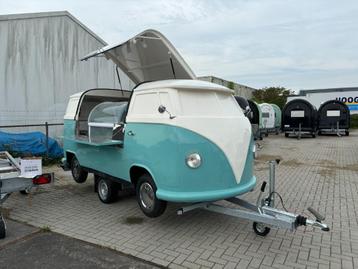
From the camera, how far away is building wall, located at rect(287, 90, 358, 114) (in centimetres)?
3186

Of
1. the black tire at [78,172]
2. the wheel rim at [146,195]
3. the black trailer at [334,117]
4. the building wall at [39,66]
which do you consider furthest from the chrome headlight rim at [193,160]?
the black trailer at [334,117]

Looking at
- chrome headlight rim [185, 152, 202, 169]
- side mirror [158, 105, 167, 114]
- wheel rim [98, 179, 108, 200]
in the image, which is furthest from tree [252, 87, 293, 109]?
chrome headlight rim [185, 152, 202, 169]

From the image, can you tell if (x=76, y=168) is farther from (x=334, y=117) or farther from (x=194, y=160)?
(x=334, y=117)

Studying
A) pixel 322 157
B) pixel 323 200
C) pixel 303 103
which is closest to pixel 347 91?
pixel 303 103

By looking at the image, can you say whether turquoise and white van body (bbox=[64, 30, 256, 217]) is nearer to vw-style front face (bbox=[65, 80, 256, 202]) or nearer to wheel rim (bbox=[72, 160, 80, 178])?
vw-style front face (bbox=[65, 80, 256, 202])

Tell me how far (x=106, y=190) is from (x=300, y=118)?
16847 mm

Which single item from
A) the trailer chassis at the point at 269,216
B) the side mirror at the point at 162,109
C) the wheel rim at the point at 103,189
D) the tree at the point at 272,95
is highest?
the tree at the point at 272,95

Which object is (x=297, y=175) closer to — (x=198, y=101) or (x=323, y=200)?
(x=323, y=200)

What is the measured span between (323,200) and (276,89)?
122 ft

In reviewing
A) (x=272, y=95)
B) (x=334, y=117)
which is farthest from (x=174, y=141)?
(x=272, y=95)

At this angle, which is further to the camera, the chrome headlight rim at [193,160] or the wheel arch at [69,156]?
the wheel arch at [69,156]

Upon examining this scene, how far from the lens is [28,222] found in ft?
17.5

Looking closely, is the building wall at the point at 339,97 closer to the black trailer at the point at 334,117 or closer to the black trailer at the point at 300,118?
the black trailer at the point at 334,117

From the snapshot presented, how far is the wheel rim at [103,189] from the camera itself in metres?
6.27
